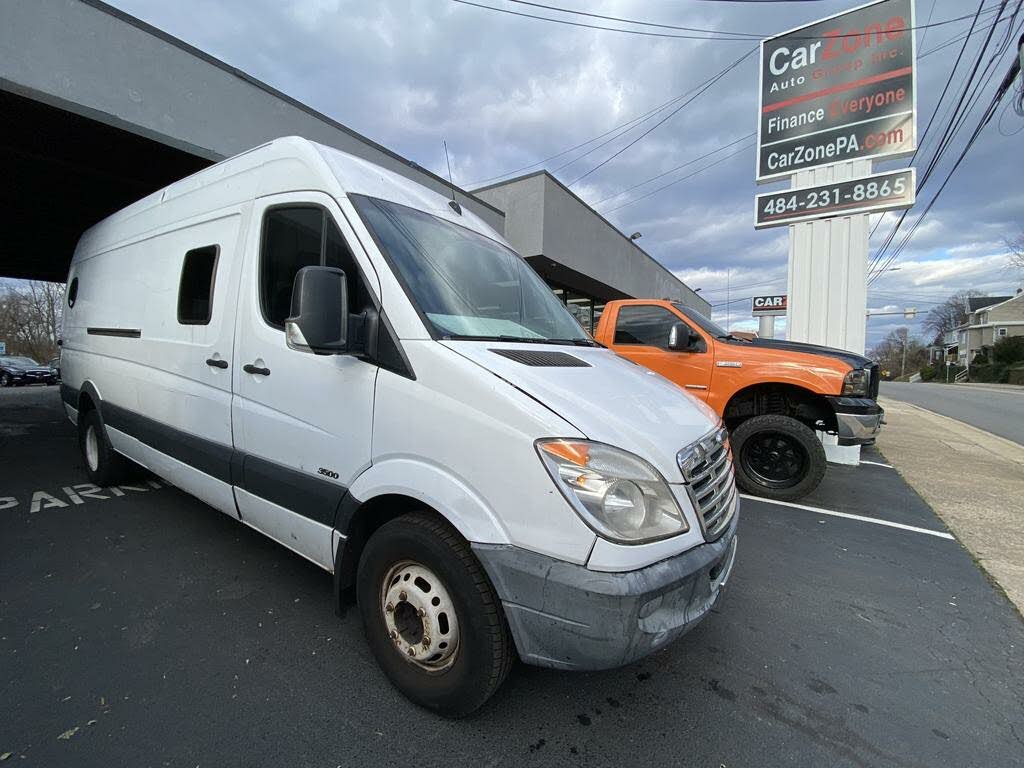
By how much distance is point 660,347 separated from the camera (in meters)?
5.76

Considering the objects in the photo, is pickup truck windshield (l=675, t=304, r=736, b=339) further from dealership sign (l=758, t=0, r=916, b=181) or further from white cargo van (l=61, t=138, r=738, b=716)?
dealership sign (l=758, t=0, r=916, b=181)

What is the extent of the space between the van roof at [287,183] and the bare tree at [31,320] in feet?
193

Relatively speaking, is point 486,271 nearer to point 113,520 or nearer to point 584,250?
point 113,520

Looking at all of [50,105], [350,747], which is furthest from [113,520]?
[50,105]

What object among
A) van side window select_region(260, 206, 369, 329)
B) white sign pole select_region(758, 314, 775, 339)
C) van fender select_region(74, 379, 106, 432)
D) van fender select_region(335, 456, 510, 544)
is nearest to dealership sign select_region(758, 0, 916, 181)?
van side window select_region(260, 206, 369, 329)

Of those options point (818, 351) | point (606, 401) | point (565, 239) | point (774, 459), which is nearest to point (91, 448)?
point (606, 401)

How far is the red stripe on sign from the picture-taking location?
8.93 metres

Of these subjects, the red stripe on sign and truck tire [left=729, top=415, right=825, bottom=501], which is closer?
truck tire [left=729, top=415, right=825, bottom=501]

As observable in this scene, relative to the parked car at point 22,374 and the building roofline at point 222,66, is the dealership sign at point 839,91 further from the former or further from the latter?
the parked car at point 22,374

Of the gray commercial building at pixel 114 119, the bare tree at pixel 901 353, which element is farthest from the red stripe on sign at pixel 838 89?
the bare tree at pixel 901 353

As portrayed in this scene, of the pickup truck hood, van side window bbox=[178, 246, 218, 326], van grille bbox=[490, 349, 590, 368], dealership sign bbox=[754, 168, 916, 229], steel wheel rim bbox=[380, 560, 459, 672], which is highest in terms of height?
dealership sign bbox=[754, 168, 916, 229]

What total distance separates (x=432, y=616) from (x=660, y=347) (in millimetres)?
4550

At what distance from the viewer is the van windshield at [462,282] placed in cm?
220

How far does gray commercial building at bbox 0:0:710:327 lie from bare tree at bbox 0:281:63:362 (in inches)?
1869
